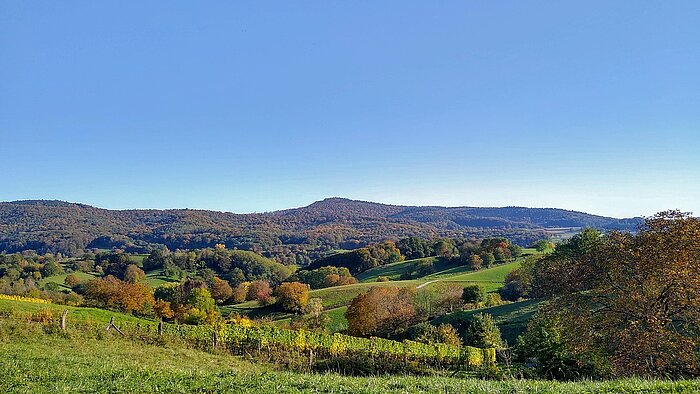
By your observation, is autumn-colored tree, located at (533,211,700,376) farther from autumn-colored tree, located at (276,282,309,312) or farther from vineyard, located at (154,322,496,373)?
autumn-colored tree, located at (276,282,309,312)

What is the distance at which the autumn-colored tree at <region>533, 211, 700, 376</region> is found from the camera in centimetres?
1534

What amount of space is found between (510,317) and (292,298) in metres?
42.0

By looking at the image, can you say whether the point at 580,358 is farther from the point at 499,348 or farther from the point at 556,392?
the point at 499,348

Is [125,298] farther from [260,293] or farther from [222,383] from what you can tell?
[222,383]

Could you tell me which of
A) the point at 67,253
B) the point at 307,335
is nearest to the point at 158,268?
the point at 67,253

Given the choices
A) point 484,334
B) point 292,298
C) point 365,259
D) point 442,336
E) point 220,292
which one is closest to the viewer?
point 484,334

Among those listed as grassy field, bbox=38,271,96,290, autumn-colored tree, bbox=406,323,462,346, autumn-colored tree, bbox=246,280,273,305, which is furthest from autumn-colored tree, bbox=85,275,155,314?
autumn-colored tree, bbox=406,323,462,346

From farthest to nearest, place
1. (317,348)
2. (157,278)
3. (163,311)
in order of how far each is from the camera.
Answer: (157,278)
(163,311)
(317,348)

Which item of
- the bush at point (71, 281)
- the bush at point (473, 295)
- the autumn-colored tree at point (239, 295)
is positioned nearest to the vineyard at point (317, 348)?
the bush at point (473, 295)

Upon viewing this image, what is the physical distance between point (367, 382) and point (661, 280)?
12.9 m

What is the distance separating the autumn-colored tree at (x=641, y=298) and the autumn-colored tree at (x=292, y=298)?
201ft

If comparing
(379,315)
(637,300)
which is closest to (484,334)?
(379,315)

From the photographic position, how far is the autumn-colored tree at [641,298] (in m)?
15.3

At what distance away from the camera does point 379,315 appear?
185ft
